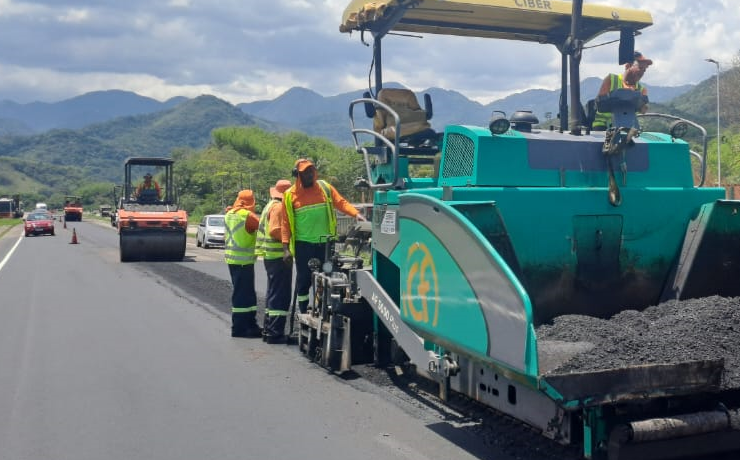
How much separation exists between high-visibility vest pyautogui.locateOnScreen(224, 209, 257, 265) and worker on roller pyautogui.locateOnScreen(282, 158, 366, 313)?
111 centimetres

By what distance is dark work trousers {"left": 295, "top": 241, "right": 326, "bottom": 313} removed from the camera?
7664 mm

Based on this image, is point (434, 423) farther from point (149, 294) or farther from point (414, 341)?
point (149, 294)

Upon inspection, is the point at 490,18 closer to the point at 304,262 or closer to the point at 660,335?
the point at 304,262

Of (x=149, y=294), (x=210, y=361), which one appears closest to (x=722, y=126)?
(x=149, y=294)

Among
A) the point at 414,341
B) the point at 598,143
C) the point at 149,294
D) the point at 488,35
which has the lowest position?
the point at 149,294

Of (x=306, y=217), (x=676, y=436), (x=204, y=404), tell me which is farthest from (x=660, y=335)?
(x=306, y=217)

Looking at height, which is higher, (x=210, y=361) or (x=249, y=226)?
(x=249, y=226)

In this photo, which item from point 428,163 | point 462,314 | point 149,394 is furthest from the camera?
point 428,163

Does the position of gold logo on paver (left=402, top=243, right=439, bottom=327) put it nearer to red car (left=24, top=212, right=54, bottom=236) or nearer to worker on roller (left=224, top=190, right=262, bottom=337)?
worker on roller (left=224, top=190, right=262, bottom=337)

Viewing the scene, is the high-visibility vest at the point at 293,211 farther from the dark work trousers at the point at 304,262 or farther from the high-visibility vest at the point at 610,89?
the high-visibility vest at the point at 610,89

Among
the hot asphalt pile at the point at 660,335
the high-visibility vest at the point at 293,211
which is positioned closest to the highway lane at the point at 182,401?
the hot asphalt pile at the point at 660,335

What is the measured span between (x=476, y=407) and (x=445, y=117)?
11.3 ft

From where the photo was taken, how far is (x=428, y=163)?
7070 mm

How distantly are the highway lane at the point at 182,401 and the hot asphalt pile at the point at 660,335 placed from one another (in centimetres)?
88
